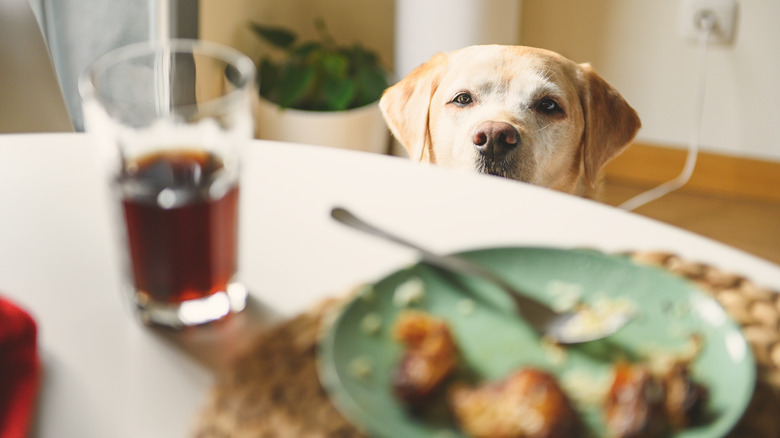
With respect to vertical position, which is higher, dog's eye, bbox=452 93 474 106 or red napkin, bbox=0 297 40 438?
dog's eye, bbox=452 93 474 106

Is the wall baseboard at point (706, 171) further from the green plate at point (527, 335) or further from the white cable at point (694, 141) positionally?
the green plate at point (527, 335)

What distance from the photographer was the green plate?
1.79 ft

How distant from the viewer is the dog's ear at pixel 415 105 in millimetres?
1597

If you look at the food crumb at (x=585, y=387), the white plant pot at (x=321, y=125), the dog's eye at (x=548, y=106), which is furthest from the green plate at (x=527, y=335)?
the white plant pot at (x=321, y=125)

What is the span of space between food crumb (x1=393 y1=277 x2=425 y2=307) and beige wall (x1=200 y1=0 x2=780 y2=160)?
2078 mm

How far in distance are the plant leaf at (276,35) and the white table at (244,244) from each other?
178cm

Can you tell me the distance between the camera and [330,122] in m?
2.58

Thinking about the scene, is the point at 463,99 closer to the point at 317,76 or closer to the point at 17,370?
the point at 17,370

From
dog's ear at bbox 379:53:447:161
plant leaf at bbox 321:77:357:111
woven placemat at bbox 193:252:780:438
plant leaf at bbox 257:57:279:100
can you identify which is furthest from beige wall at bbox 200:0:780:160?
woven placemat at bbox 193:252:780:438

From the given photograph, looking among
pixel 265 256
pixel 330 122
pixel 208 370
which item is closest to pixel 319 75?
pixel 330 122

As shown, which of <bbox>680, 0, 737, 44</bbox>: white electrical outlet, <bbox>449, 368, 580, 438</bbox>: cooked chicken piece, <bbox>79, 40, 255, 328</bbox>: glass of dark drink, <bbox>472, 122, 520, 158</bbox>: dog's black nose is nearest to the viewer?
<bbox>449, 368, 580, 438</bbox>: cooked chicken piece

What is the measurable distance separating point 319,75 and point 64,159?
1801mm

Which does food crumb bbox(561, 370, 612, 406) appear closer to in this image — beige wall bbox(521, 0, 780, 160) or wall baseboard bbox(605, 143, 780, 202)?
beige wall bbox(521, 0, 780, 160)

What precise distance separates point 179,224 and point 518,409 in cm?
29
